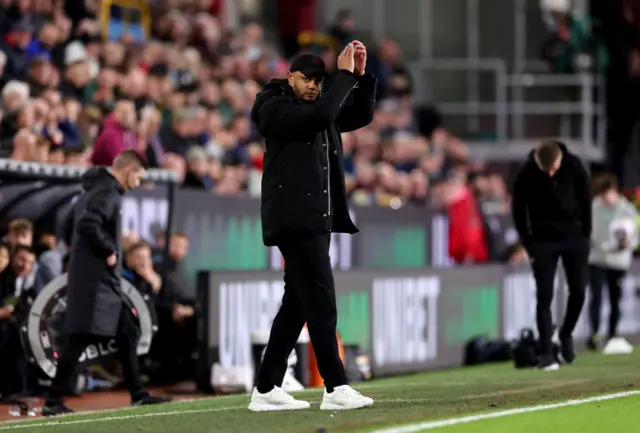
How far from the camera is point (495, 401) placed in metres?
11.3

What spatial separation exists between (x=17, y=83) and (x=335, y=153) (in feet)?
22.0

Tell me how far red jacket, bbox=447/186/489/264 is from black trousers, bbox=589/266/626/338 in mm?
2973

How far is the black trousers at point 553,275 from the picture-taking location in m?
15.4

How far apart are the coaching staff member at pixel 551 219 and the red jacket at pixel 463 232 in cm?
706

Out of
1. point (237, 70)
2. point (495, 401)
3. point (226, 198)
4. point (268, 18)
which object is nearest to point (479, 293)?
point (226, 198)

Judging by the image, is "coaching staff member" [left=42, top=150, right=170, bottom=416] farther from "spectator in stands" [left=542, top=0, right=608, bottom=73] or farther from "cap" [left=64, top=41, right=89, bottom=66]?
"spectator in stands" [left=542, top=0, right=608, bottom=73]

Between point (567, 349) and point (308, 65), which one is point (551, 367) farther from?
point (308, 65)

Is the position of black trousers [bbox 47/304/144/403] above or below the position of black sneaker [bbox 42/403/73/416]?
above

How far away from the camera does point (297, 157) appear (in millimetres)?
10328

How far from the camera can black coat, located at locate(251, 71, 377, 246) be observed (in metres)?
10.2

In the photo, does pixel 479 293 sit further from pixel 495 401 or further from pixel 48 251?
pixel 495 401

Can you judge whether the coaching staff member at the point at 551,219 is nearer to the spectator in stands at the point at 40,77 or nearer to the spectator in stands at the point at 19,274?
the spectator in stands at the point at 19,274

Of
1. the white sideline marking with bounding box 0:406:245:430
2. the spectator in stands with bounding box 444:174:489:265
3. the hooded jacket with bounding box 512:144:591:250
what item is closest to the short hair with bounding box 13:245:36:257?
the white sideline marking with bounding box 0:406:245:430

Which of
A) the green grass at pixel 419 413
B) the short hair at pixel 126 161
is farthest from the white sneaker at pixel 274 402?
the short hair at pixel 126 161
